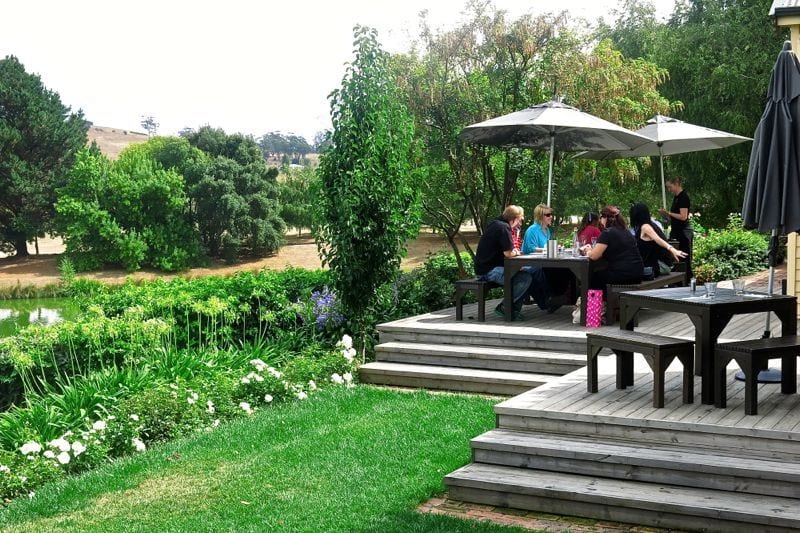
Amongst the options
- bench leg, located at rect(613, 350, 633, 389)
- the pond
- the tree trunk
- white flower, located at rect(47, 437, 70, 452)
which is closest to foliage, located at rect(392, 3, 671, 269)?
bench leg, located at rect(613, 350, 633, 389)

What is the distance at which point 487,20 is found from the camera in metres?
16.2

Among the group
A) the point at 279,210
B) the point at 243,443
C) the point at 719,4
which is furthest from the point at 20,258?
the point at 243,443

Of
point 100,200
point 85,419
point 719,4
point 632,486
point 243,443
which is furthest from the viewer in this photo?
point 100,200

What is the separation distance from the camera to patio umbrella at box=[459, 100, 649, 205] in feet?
32.1

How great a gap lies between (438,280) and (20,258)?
43.5 m

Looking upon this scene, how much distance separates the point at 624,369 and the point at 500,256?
3.75 metres

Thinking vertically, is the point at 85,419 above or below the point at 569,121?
below

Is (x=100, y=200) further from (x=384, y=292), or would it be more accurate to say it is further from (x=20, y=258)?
(x=384, y=292)

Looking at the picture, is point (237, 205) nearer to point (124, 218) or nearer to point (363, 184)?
point (124, 218)

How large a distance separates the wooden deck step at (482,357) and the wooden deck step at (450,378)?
0.21 ft

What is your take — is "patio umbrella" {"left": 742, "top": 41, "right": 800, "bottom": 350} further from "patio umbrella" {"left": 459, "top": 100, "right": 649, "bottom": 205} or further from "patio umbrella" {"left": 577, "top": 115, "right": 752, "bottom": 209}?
"patio umbrella" {"left": 577, "top": 115, "right": 752, "bottom": 209}

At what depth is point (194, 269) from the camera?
48.4 metres

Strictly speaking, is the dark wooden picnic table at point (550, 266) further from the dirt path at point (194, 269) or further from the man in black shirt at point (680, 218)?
the dirt path at point (194, 269)

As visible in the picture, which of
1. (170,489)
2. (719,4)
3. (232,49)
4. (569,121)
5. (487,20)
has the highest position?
(232,49)
